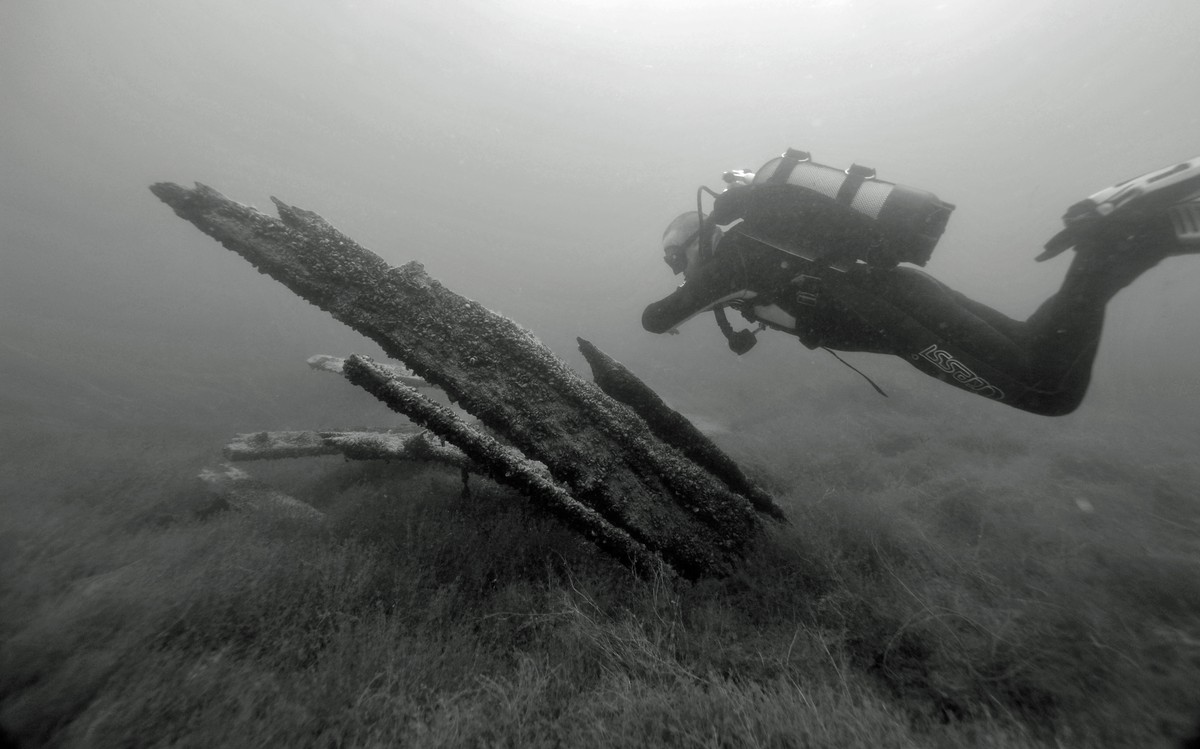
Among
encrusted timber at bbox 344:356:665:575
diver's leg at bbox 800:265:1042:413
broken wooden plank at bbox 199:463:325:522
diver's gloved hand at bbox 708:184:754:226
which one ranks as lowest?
broken wooden plank at bbox 199:463:325:522

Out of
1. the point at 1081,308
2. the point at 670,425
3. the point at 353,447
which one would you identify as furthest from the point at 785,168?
the point at 353,447

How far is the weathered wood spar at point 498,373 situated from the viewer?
115 inches

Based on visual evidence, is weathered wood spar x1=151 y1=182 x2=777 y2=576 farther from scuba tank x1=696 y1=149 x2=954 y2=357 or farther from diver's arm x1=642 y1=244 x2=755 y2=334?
scuba tank x1=696 y1=149 x2=954 y2=357

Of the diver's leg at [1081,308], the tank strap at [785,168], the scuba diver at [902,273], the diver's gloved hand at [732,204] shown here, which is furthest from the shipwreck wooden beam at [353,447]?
the diver's leg at [1081,308]

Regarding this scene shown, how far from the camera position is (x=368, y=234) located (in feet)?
426

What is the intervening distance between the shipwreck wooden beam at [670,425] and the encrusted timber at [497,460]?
1.18 m

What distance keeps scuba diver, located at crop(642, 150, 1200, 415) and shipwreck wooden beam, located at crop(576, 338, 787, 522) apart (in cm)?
66

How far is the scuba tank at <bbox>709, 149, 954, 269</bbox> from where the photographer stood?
3199mm

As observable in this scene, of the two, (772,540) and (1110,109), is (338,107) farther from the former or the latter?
(1110,109)

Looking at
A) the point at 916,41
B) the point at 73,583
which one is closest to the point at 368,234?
the point at 916,41

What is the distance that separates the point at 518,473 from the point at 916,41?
11996cm

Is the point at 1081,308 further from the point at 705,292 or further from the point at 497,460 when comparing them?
the point at 497,460

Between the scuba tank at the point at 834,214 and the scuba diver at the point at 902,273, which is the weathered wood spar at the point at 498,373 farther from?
the scuba tank at the point at 834,214

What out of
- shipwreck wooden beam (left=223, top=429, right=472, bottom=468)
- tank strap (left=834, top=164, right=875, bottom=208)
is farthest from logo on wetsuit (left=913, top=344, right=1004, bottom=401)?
shipwreck wooden beam (left=223, top=429, right=472, bottom=468)
